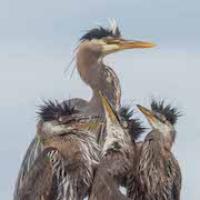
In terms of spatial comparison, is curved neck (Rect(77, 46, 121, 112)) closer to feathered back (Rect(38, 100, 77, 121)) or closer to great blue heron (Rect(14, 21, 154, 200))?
great blue heron (Rect(14, 21, 154, 200))

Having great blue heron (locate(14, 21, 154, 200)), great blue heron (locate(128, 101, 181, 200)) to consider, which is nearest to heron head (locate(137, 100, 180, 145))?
great blue heron (locate(128, 101, 181, 200))

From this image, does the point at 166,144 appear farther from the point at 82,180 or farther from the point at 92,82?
the point at 92,82

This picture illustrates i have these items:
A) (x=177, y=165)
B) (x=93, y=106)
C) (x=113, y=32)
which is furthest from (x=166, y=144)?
(x=113, y=32)

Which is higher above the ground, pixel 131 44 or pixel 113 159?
pixel 131 44

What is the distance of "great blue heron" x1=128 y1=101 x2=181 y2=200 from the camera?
51.4 feet

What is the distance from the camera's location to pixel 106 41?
1988cm

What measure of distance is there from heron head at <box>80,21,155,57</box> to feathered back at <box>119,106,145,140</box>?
396 cm

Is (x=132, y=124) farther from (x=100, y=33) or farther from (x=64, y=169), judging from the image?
(x=100, y=33)

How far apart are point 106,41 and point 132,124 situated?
4268mm

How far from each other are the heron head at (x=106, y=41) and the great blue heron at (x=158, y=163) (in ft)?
12.7

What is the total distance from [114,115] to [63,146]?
0.66 metres

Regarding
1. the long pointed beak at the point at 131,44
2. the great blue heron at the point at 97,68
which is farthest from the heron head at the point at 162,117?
the long pointed beak at the point at 131,44

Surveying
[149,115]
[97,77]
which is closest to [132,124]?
[149,115]

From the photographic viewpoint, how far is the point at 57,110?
15.7 m
